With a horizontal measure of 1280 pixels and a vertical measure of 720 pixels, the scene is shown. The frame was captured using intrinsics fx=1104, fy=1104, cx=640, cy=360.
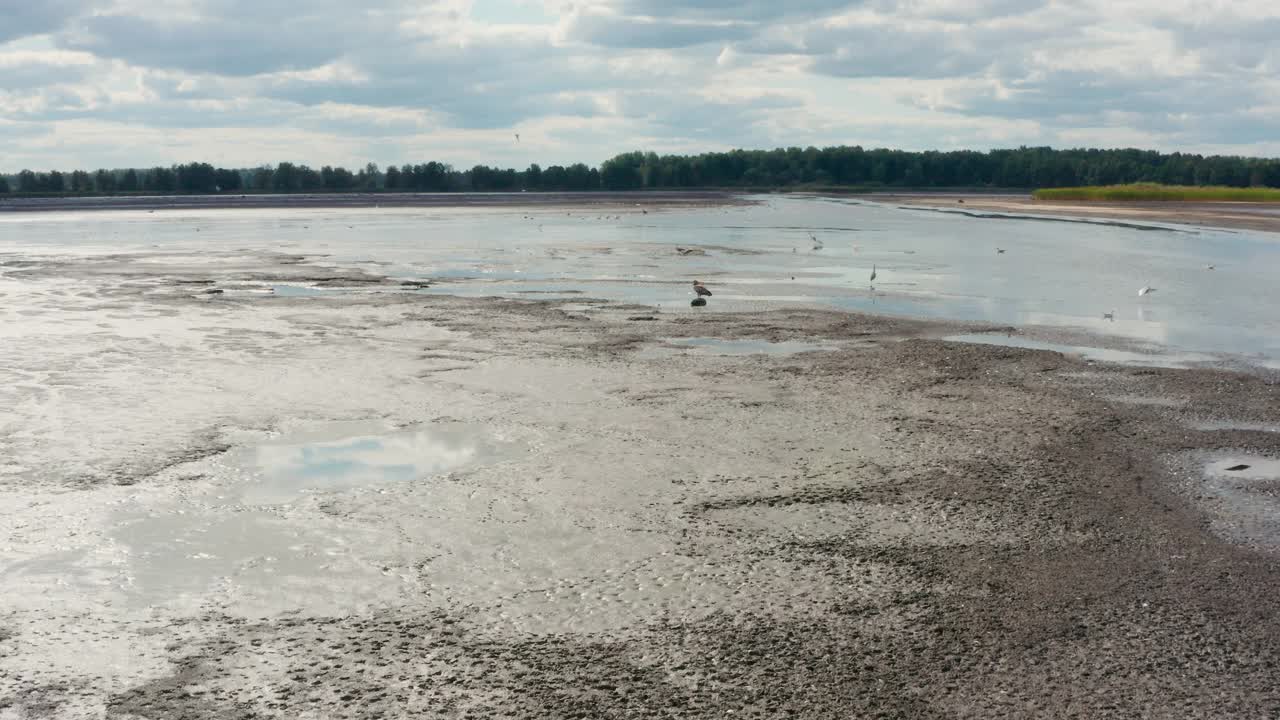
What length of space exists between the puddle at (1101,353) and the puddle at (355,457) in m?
10.1

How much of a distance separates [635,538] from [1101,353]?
38.0 ft

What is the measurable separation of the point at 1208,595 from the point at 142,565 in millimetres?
7467

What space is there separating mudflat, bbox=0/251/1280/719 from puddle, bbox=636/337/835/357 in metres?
0.89

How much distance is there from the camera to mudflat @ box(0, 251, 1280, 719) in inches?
Answer: 243

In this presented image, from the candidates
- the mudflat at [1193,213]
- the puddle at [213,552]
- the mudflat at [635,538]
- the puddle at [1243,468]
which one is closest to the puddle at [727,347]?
the mudflat at [635,538]

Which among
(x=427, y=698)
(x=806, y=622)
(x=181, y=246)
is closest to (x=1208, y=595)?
(x=806, y=622)

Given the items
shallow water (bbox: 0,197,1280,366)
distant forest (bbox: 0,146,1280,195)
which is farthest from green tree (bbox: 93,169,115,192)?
shallow water (bbox: 0,197,1280,366)

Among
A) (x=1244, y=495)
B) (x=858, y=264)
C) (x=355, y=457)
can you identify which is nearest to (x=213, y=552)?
(x=355, y=457)

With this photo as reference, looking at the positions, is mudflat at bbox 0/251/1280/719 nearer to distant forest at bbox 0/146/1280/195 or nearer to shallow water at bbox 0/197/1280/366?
shallow water at bbox 0/197/1280/366

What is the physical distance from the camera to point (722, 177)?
19988 centimetres

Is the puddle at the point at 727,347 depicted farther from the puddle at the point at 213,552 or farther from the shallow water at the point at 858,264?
the puddle at the point at 213,552

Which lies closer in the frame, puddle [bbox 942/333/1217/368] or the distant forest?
puddle [bbox 942/333/1217/368]

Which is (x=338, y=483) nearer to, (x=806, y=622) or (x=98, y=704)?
(x=98, y=704)

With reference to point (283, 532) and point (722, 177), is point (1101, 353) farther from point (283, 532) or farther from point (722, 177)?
point (722, 177)
